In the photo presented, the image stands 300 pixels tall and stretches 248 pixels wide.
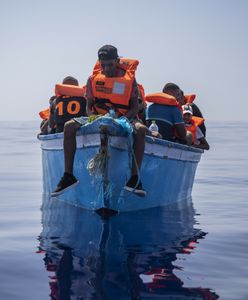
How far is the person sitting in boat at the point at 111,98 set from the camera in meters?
8.41

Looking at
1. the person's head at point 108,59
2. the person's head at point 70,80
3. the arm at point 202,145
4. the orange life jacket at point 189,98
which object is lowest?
the arm at point 202,145

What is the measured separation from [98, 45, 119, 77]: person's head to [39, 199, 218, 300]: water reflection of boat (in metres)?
2.13

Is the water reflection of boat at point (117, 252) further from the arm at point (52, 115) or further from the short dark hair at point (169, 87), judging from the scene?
the short dark hair at point (169, 87)

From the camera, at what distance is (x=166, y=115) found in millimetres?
10133

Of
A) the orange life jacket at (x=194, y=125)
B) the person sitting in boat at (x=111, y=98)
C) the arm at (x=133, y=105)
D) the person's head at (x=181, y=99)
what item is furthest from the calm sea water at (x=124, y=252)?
the person's head at (x=181, y=99)

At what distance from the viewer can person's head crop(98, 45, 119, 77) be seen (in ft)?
28.7

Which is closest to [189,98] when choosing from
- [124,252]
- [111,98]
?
[111,98]

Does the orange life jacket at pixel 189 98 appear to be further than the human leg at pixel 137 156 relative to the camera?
Yes

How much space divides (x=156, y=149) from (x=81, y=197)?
1.37m

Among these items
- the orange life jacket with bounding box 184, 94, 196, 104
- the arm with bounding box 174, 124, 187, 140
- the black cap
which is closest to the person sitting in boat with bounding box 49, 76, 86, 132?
the black cap

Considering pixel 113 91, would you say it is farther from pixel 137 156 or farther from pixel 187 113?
pixel 187 113

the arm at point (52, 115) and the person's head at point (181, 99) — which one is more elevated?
the person's head at point (181, 99)

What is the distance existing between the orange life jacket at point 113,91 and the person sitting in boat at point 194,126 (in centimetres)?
257

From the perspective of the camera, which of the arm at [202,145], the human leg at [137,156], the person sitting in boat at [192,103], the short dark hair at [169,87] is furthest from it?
the person sitting in boat at [192,103]
